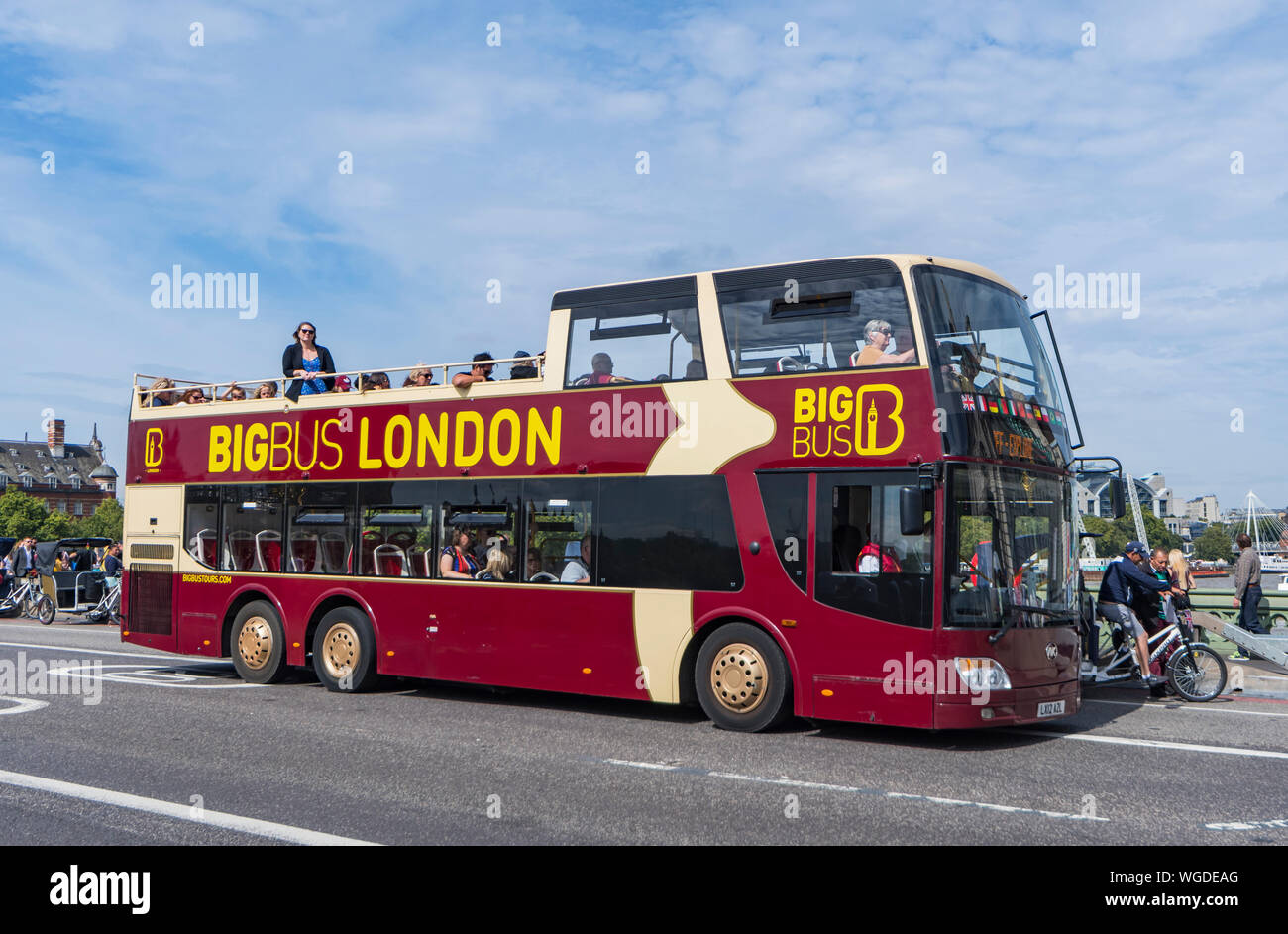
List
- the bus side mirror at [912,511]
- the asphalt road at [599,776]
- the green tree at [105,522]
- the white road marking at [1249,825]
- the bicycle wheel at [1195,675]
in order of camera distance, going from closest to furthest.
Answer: the asphalt road at [599,776]
the white road marking at [1249,825]
the bus side mirror at [912,511]
the bicycle wheel at [1195,675]
the green tree at [105,522]

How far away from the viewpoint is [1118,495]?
10.3 meters

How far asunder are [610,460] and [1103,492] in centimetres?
456

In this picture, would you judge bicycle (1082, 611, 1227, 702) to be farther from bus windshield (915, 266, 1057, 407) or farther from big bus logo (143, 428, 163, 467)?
big bus logo (143, 428, 163, 467)

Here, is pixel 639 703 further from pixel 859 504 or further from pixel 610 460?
pixel 859 504

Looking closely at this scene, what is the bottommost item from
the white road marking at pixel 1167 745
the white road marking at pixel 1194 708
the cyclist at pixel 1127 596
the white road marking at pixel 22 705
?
the white road marking at pixel 1194 708

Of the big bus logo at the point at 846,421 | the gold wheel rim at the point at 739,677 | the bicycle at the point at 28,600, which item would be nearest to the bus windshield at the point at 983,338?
the big bus logo at the point at 846,421

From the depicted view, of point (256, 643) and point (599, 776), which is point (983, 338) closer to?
point (599, 776)

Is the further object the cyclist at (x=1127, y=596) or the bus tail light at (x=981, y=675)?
the cyclist at (x=1127, y=596)

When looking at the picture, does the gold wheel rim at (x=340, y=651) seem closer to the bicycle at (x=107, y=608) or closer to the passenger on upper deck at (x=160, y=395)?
the passenger on upper deck at (x=160, y=395)

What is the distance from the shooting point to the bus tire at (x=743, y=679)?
375 inches

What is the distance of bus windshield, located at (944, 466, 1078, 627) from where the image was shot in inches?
344

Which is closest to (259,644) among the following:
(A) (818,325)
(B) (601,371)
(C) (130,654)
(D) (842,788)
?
(C) (130,654)

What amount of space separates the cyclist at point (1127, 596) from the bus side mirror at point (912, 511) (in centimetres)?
445
